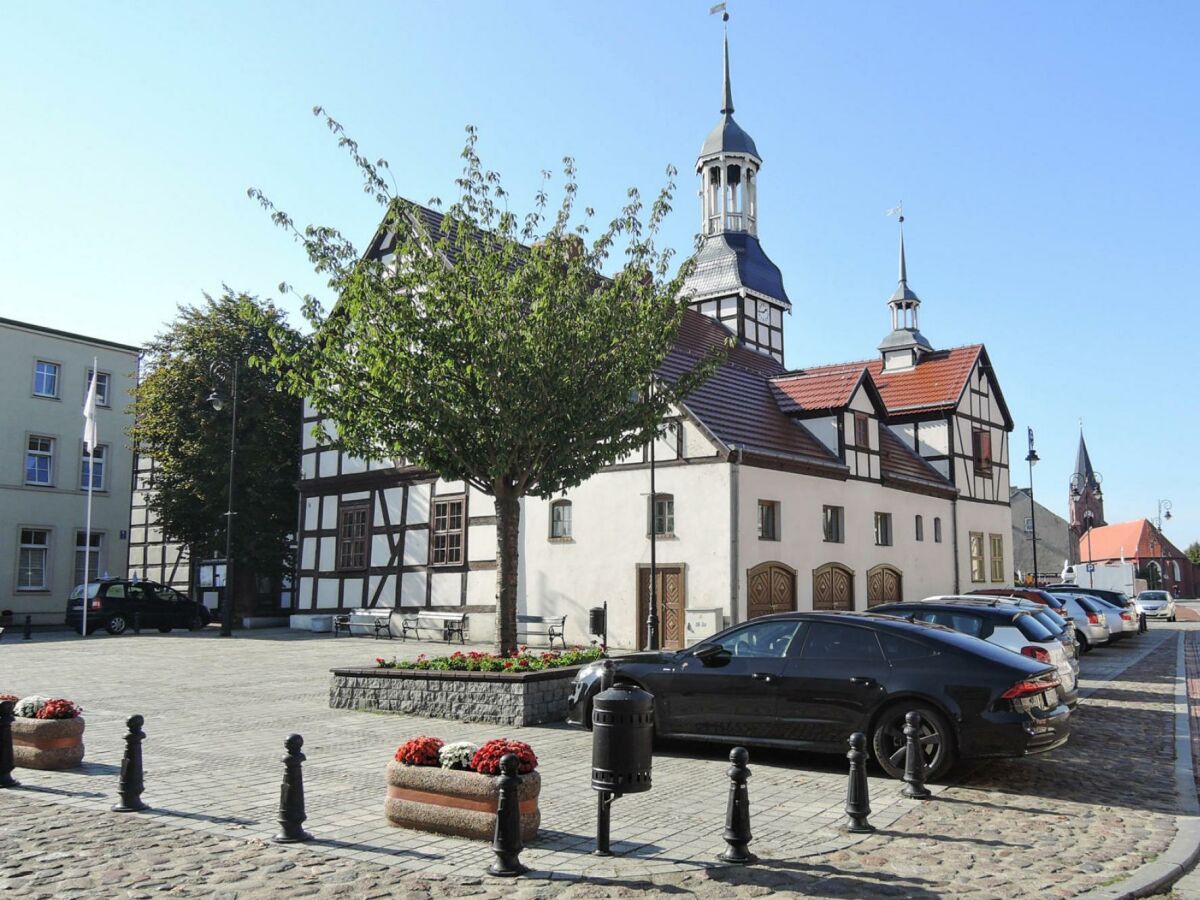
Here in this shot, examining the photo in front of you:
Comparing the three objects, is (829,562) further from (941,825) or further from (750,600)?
(941,825)

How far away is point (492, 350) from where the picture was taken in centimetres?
1388

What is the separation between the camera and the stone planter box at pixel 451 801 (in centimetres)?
715

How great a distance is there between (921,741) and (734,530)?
14161mm

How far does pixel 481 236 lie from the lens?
598 inches

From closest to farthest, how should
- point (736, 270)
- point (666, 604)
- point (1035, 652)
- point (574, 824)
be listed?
1. point (574, 824)
2. point (1035, 652)
3. point (666, 604)
4. point (736, 270)

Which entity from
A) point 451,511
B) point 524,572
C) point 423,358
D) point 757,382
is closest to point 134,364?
point 451,511

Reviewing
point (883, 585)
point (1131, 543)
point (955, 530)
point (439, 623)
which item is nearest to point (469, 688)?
point (439, 623)

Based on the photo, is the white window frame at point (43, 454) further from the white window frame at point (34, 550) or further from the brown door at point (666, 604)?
the brown door at point (666, 604)

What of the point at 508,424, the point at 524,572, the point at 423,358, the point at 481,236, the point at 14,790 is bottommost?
the point at 14,790

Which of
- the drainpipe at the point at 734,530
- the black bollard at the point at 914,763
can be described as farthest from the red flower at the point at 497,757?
the drainpipe at the point at 734,530

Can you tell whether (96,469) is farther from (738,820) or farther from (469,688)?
(738,820)

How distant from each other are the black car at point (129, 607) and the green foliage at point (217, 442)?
3.19 meters

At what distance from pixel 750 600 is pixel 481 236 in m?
11.8

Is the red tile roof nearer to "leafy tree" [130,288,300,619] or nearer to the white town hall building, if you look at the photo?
the white town hall building
